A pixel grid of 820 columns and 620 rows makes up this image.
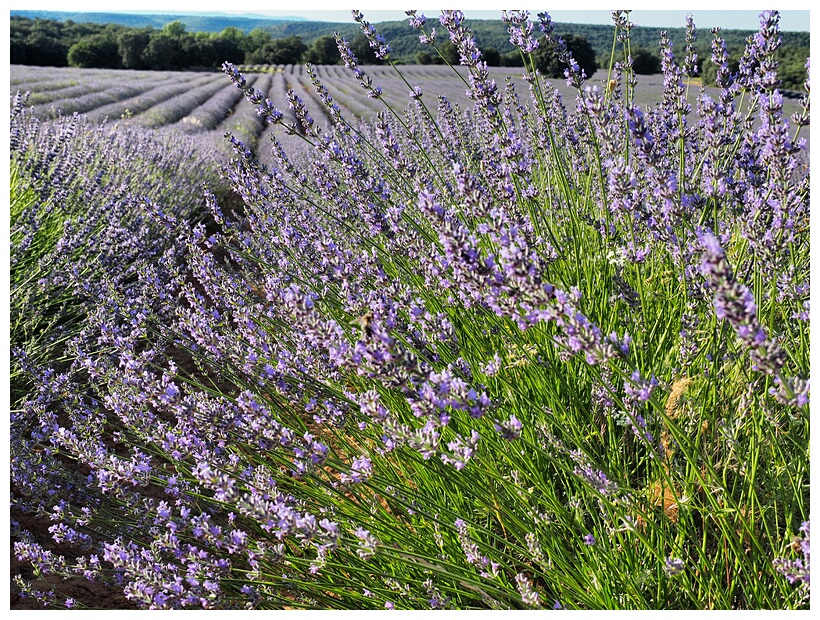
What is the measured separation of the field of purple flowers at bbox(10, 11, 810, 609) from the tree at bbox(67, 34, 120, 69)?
34.8m

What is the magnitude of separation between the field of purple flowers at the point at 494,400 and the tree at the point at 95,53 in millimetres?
34776

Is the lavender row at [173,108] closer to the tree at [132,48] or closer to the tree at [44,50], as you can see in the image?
the tree at [44,50]

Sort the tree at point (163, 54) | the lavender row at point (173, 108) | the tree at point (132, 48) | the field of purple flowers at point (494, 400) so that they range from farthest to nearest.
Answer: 1. the tree at point (163, 54)
2. the tree at point (132, 48)
3. the lavender row at point (173, 108)
4. the field of purple flowers at point (494, 400)

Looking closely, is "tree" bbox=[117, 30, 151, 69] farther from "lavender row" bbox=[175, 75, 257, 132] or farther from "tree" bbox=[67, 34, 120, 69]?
"lavender row" bbox=[175, 75, 257, 132]

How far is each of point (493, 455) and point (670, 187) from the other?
1.00 metres

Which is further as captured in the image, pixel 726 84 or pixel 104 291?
pixel 104 291

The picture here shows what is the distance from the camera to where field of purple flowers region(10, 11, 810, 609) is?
121 cm

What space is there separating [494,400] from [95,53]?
3782cm

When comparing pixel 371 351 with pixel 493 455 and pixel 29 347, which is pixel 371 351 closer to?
pixel 493 455

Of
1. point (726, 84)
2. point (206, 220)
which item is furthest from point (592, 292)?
point (206, 220)

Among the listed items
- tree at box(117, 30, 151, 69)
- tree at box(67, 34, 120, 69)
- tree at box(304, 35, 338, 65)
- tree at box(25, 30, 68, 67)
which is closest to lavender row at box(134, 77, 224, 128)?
tree at box(304, 35, 338, 65)

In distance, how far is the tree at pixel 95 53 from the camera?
3127 centimetres

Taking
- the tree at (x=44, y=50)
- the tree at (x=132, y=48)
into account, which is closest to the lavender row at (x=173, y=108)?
the tree at (x=44, y=50)

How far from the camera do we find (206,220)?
6840mm
